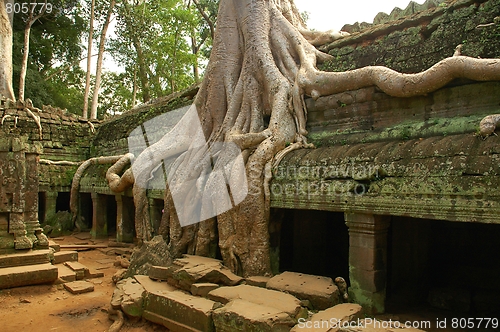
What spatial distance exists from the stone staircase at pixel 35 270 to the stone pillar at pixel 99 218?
317 cm

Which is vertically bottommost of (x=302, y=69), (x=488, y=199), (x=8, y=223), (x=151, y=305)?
(x=151, y=305)

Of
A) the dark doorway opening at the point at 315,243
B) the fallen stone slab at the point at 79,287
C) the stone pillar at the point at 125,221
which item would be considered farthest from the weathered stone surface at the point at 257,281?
the stone pillar at the point at 125,221

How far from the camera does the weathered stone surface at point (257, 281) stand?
461 centimetres

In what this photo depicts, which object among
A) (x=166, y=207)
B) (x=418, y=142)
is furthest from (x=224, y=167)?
(x=418, y=142)

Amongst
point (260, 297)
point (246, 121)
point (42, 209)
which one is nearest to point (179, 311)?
point (260, 297)

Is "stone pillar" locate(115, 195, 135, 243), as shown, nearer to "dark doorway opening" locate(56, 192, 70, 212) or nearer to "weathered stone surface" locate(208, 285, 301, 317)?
"dark doorway opening" locate(56, 192, 70, 212)

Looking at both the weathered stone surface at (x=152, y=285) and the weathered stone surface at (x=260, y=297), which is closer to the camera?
the weathered stone surface at (x=260, y=297)

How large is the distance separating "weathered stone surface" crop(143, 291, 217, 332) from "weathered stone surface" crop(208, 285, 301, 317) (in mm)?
135

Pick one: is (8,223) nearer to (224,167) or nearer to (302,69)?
(224,167)

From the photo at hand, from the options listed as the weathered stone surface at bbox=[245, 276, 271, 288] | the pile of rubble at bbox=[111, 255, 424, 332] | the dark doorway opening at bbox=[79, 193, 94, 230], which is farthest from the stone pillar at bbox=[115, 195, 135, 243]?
the weathered stone surface at bbox=[245, 276, 271, 288]

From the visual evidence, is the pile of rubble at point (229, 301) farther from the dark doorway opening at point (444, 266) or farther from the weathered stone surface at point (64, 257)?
the weathered stone surface at point (64, 257)

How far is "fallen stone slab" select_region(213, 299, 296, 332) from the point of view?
11.3ft

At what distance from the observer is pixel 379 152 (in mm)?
4266

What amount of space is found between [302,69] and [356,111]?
47.9 inches
